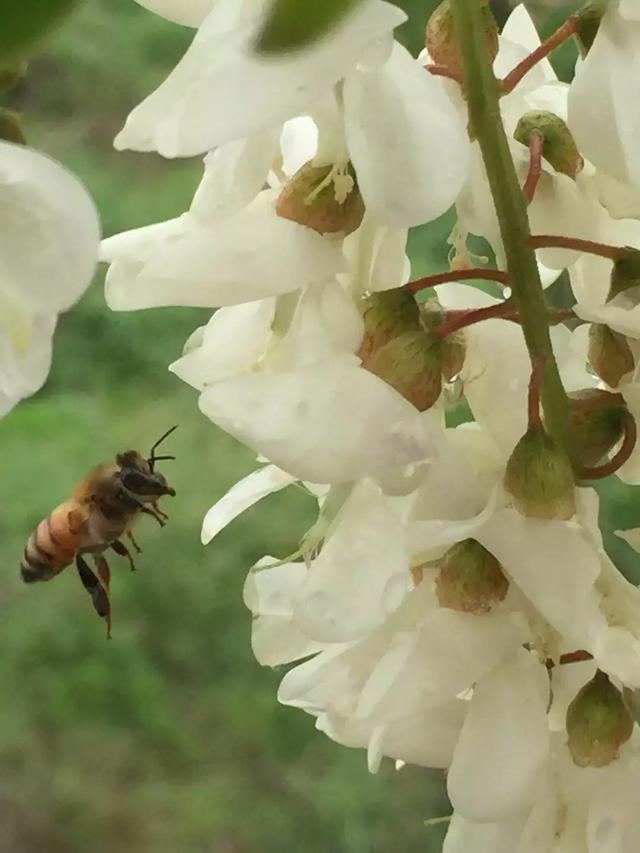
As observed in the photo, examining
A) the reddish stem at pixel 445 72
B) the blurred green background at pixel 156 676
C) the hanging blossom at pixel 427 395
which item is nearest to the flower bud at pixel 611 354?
the hanging blossom at pixel 427 395

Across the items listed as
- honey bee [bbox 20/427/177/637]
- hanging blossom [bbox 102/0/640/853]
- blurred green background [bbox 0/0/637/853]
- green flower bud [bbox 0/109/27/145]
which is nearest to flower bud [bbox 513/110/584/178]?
hanging blossom [bbox 102/0/640/853]

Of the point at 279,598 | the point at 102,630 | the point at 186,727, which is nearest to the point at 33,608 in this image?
the point at 102,630

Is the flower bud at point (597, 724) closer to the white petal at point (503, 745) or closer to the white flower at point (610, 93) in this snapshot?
the white petal at point (503, 745)

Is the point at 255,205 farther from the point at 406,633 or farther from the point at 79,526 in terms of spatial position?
the point at 79,526

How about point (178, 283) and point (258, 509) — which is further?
point (258, 509)

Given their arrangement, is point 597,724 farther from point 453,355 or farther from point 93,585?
point 93,585

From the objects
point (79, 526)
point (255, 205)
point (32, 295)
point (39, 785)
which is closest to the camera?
point (32, 295)
